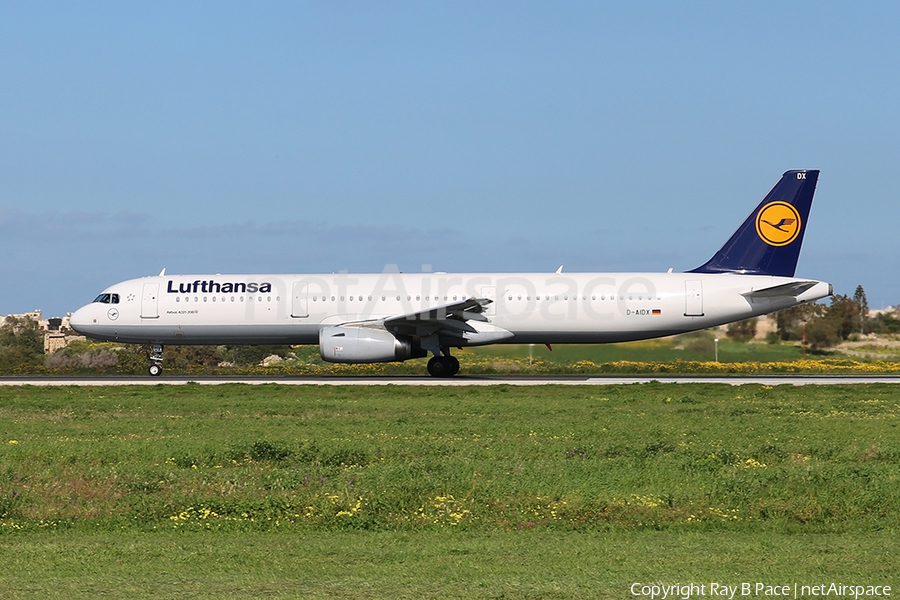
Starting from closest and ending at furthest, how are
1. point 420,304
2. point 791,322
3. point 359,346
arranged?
point 359,346 → point 420,304 → point 791,322

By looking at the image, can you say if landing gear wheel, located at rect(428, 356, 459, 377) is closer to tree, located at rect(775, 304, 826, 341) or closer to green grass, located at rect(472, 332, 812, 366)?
green grass, located at rect(472, 332, 812, 366)

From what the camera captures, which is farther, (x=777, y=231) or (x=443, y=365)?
Answer: (x=443, y=365)

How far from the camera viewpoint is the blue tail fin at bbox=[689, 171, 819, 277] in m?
34.0

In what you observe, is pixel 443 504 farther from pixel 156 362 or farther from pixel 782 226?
pixel 156 362

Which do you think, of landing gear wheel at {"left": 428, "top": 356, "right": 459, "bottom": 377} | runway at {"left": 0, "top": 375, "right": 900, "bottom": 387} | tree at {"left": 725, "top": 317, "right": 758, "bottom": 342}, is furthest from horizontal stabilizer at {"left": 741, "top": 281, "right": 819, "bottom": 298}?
landing gear wheel at {"left": 428, "top": 356, "right": 459, "bottom": 377}

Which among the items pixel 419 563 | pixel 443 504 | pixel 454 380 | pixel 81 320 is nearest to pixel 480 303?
pixel 454 380

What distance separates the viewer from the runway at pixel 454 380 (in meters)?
31.2

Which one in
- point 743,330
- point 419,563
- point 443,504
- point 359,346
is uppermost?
point 743,330

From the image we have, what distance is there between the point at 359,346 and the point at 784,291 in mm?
13746

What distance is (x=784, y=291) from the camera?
32.6m

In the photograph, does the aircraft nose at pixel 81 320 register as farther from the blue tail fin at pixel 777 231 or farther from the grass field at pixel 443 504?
the blue tail fin at pixel 777 231

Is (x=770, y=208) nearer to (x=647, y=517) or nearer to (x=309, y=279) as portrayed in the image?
(x=309, y=279)

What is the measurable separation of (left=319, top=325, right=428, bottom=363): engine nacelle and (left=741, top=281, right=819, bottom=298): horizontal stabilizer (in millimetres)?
11489

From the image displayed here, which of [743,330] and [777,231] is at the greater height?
[777,231]
